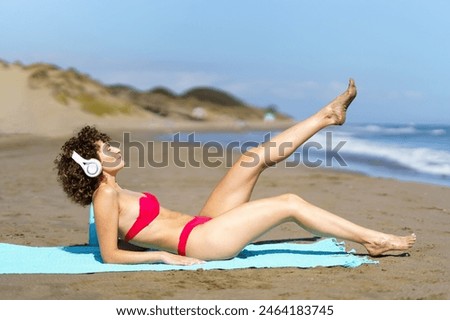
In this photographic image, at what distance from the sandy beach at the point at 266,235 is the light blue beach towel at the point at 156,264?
112mm

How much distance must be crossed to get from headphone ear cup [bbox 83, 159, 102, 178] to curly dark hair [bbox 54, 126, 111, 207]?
51mm

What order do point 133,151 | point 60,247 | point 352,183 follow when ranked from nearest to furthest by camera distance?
point 60,247 → point 352,183 → point 133,151

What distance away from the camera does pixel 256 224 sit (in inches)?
180

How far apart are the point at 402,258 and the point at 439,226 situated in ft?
5.37

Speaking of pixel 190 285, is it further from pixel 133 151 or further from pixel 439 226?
pixel 133 151

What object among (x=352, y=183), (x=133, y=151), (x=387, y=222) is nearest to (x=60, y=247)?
(x=387, y=222)

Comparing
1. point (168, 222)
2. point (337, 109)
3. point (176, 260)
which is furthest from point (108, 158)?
point (337, 109)

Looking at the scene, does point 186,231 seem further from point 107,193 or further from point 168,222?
point 107,193

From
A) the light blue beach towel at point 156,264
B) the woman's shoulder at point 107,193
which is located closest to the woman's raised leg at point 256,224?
the light blue beach towel at point 156,264

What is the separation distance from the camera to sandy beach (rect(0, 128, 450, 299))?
4.11 metres

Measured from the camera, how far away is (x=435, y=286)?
13.9ft

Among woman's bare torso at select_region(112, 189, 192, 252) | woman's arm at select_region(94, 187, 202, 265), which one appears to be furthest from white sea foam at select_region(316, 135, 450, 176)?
woman's arm at select_region(94, 187, 202, 265)
